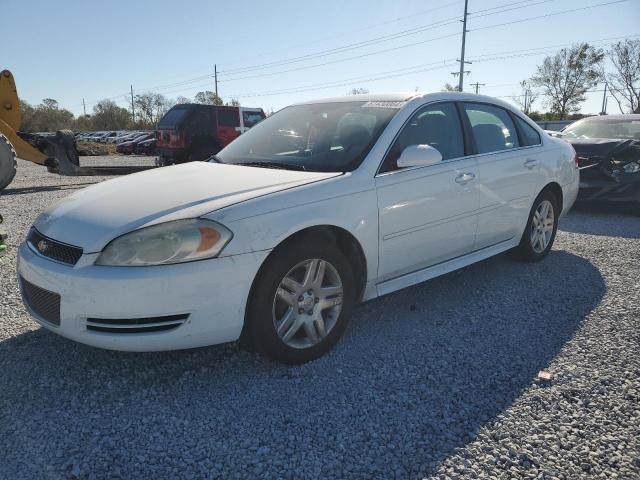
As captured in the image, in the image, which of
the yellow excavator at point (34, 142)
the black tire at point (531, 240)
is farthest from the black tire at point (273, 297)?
the yellow excavator at point (34, 142)

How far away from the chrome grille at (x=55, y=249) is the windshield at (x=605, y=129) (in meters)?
8.27

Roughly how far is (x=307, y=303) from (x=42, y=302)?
1.40m

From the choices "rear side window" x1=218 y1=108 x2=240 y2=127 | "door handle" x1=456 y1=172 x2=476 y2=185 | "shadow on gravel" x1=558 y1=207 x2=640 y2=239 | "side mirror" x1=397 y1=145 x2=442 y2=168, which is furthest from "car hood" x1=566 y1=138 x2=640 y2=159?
"rear side window" x1=218 y1=108 x2=240 y2=127

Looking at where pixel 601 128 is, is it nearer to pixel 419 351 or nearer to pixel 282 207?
pixel 419 351

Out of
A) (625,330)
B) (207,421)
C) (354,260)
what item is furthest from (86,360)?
(625,330)

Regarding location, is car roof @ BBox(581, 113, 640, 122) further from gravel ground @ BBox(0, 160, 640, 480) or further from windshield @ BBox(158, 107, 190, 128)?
windshield @ BBox(158, 107, 190, 128)

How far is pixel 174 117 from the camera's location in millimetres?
14102

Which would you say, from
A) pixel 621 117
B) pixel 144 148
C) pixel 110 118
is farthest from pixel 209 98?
pixel 621 117

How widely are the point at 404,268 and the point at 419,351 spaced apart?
59 centimetres

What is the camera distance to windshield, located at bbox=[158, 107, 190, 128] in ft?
45.6

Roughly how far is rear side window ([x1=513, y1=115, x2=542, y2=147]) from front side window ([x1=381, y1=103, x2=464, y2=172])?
3.43ft

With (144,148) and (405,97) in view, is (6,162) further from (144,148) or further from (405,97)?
(144,148)

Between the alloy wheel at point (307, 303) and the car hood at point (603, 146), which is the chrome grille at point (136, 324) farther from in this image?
the car hood at point (603, 146)

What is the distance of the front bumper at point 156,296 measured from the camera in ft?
7.66
